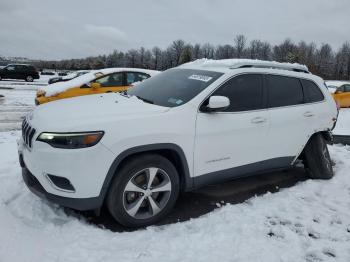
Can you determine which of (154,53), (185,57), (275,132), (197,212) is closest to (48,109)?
(197,212)

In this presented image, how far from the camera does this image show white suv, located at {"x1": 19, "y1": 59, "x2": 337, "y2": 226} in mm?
3217

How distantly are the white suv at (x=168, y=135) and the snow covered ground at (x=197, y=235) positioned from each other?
32cm

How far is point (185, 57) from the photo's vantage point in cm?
8394

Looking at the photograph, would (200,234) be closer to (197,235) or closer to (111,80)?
(197,235)

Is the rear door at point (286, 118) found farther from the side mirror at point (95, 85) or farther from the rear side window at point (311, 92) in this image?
the side mirror at point (95, 85)

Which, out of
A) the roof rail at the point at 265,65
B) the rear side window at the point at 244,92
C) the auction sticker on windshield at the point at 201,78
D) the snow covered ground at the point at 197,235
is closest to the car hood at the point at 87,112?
the auction sticker on windshield at the point at 201,78

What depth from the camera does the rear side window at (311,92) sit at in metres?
5.01

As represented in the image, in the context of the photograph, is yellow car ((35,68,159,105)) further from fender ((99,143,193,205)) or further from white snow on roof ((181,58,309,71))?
fender ((99,143,193,205))

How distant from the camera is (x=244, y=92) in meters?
4.29

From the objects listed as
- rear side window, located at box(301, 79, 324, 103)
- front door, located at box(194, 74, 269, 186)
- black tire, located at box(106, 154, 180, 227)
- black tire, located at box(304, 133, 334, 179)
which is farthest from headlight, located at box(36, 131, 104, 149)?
black tire, located at box(304, 133, 334, 179)

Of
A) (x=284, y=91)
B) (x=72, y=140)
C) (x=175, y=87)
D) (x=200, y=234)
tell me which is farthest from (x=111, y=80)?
(x=200, y=234)

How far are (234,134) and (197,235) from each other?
4.17 feet

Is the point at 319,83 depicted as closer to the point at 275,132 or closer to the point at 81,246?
the point at 275,132

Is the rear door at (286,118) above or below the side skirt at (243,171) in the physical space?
above
